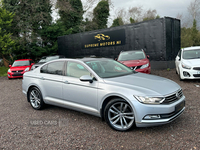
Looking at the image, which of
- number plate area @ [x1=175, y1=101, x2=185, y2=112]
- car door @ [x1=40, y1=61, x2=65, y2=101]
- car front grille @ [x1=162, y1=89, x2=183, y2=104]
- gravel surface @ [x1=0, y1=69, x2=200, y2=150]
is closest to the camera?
gravel surface @ [x1=0, y1=69, x2=200, y2=150]

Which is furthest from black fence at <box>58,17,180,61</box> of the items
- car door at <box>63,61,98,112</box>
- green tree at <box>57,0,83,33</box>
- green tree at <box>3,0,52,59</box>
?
green tree at <box>57,0,83,33</box>

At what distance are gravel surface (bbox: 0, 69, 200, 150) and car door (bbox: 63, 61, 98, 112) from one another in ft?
1.69

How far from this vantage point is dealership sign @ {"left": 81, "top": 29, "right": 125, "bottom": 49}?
545 inches

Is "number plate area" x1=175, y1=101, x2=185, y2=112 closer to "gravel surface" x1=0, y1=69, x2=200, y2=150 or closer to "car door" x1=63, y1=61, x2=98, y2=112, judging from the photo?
"gravel surface" x1=0, y1=69, x2=200, y2=150

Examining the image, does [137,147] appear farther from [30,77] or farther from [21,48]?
[21,48]

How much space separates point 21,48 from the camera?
21938 mm

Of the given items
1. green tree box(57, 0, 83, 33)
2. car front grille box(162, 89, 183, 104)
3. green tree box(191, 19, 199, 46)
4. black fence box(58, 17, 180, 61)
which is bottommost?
car front grille box(162, 89, 183, 104)

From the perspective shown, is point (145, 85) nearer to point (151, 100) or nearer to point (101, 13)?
point (151, 100)

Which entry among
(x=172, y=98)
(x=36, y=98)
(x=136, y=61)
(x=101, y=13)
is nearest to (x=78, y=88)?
(x=36, y=98)

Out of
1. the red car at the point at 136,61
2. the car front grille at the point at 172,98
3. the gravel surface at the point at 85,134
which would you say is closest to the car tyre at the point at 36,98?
the gravel surface at the point at 85,134

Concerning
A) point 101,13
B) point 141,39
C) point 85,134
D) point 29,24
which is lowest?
point 85,134

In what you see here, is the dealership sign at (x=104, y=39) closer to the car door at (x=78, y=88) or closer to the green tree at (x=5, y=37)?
the green tree at (x=5, y=37)

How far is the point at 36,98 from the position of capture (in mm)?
5176

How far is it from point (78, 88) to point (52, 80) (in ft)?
3.34
